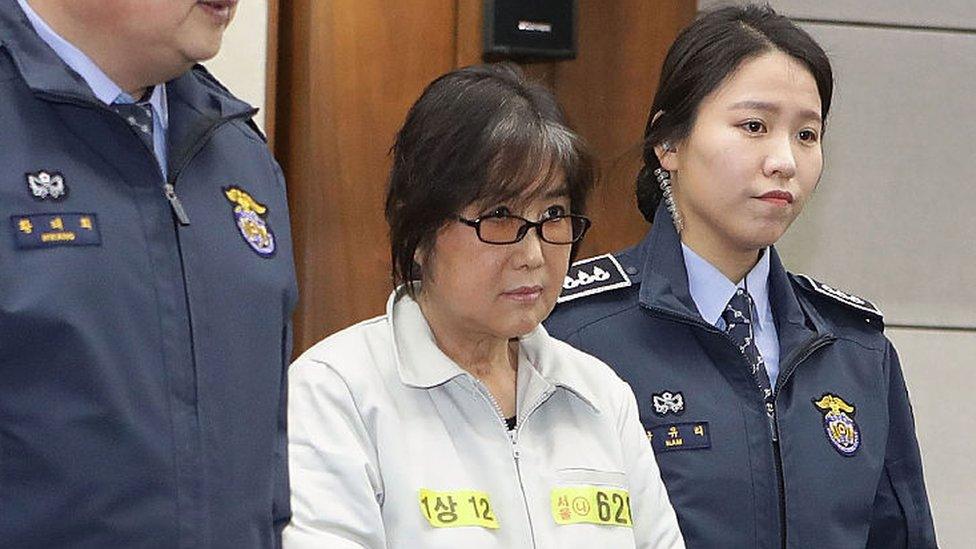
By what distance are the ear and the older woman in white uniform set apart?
320mm

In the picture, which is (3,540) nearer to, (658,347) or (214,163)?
(214,163)

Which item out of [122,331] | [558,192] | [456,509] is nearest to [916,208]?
[558,192]

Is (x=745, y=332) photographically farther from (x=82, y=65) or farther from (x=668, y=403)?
(x=82, y=65)

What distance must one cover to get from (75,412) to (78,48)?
0.35 metres

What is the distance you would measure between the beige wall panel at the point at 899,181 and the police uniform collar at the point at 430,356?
162cm

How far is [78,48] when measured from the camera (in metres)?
1.47

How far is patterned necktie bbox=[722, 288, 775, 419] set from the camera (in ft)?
6.81

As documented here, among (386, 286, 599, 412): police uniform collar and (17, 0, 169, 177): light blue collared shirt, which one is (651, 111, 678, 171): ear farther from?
(17, 0, 169, 177): light blue collared shirt

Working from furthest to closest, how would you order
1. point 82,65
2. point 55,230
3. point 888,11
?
1. point 888,11
2. point 82,65
3. point 55,230

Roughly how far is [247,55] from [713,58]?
104 cm

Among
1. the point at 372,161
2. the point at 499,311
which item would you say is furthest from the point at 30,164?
the point at 372,161

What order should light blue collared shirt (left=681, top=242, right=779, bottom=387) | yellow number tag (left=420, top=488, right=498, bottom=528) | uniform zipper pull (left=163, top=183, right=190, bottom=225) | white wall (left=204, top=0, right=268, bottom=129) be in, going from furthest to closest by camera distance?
white wall (left=204, top=0, right=268, bottom=129)
light blue collared shirt (left=681, top=242, right=779, bottom=387)
yellow number tag (left=420, top=488, right=498, bottom=528)
uniform zipper pull (left=163, top=183, right=190, bottom=225)

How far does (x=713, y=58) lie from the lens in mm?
2150

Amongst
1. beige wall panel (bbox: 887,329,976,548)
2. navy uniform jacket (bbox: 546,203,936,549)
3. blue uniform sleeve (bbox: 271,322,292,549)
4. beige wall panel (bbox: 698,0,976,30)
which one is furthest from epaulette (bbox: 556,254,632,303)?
beige wall panel (bbox: 887,329,976,548)
